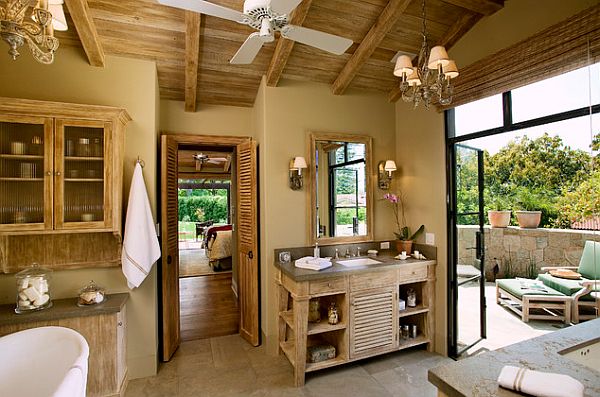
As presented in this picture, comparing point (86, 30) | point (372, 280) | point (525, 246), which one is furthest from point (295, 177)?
point (525, 246)

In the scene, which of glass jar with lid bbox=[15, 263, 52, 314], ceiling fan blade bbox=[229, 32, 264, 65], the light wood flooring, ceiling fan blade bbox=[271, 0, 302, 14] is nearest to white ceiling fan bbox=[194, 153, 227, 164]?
the light wood flooring

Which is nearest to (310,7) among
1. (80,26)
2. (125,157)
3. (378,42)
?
(378,42)

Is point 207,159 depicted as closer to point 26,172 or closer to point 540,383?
point 26,172

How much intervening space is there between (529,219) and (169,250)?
3.78m

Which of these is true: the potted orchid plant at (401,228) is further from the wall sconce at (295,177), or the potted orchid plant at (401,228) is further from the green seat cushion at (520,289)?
the green seat cushion at (520,289)

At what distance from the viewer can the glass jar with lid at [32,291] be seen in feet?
7.41

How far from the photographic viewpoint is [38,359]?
1.33 m

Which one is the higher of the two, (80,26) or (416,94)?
(80,26)

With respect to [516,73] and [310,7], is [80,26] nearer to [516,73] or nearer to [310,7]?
[310,7]

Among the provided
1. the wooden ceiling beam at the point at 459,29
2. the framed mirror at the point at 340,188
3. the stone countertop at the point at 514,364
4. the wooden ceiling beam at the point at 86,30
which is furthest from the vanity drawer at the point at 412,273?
the wooden ceiling beam at the point at 86,30

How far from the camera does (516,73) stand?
2348 millimetres

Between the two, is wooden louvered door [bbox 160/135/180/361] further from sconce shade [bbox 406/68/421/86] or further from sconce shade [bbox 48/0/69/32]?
sconce shade [bbox 406/68/421/86]

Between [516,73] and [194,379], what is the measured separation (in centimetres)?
382

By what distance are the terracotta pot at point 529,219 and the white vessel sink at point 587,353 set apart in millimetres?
1983
